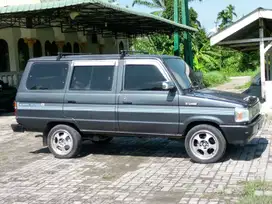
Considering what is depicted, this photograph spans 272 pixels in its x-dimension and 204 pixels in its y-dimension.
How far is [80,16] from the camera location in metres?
18.2

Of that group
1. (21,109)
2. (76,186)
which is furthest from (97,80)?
(76,186)

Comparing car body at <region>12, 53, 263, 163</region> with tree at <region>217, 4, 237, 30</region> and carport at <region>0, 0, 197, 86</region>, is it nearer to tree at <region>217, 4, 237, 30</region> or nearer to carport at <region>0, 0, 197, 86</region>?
carport at <region>0, 0, 197, 86</region>

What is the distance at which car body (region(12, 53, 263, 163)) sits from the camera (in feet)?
25.0

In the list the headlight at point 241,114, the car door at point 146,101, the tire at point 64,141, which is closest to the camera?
the headlight at point 241,114

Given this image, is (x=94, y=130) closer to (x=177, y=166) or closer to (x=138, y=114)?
(x=138, y=114)

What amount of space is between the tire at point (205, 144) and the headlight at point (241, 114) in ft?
1.36

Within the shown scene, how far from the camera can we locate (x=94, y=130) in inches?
332

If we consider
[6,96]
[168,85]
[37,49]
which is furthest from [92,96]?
[37,49]

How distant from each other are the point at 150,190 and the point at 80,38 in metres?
22.1

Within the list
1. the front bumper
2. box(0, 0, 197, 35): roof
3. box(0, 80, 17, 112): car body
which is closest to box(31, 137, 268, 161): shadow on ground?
the front bumper

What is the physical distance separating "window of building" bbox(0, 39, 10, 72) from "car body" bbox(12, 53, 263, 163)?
1367 cm

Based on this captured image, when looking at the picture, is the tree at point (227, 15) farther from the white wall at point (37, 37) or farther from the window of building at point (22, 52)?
the window of building at point (22, 52)

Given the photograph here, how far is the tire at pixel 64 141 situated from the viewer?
28.2 feet

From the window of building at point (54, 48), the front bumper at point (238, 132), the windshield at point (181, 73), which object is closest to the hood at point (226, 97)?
the windshield at point (181, 73)
